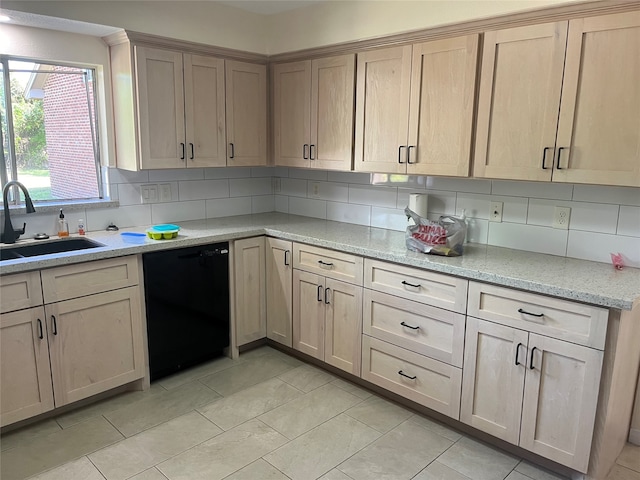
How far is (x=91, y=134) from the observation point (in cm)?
304

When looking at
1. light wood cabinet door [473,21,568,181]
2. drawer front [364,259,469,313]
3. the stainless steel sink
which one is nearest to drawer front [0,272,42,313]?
the stainless steel sink

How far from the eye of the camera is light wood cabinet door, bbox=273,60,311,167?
3.20 metres

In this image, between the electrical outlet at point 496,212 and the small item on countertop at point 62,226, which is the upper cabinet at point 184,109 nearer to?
the small item on countertop at point 62,226

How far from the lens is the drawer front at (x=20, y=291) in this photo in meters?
2.18

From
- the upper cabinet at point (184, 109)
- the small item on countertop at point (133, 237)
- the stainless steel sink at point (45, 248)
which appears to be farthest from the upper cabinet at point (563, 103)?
the stainless steel sink at point (45, 248)

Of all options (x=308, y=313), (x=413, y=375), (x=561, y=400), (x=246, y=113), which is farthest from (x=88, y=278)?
(x=561, y=400)

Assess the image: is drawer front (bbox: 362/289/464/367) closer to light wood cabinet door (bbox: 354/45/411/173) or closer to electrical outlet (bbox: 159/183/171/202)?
light wood cabinet door (bbox: 354/45/411/173)

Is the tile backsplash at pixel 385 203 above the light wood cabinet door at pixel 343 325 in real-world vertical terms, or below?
above

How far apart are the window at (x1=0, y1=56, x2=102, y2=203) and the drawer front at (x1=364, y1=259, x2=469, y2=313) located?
1.90 metres

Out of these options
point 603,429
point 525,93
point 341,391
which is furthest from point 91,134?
point 603,429

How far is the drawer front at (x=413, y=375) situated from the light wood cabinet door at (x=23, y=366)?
168cm

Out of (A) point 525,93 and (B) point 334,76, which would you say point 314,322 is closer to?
(B) point 334,76

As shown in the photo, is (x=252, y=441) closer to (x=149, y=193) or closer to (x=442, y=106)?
(x=149, y=193)

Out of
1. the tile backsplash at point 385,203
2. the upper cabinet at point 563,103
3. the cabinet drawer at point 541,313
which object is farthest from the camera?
the tile backsplash at point 385,203
